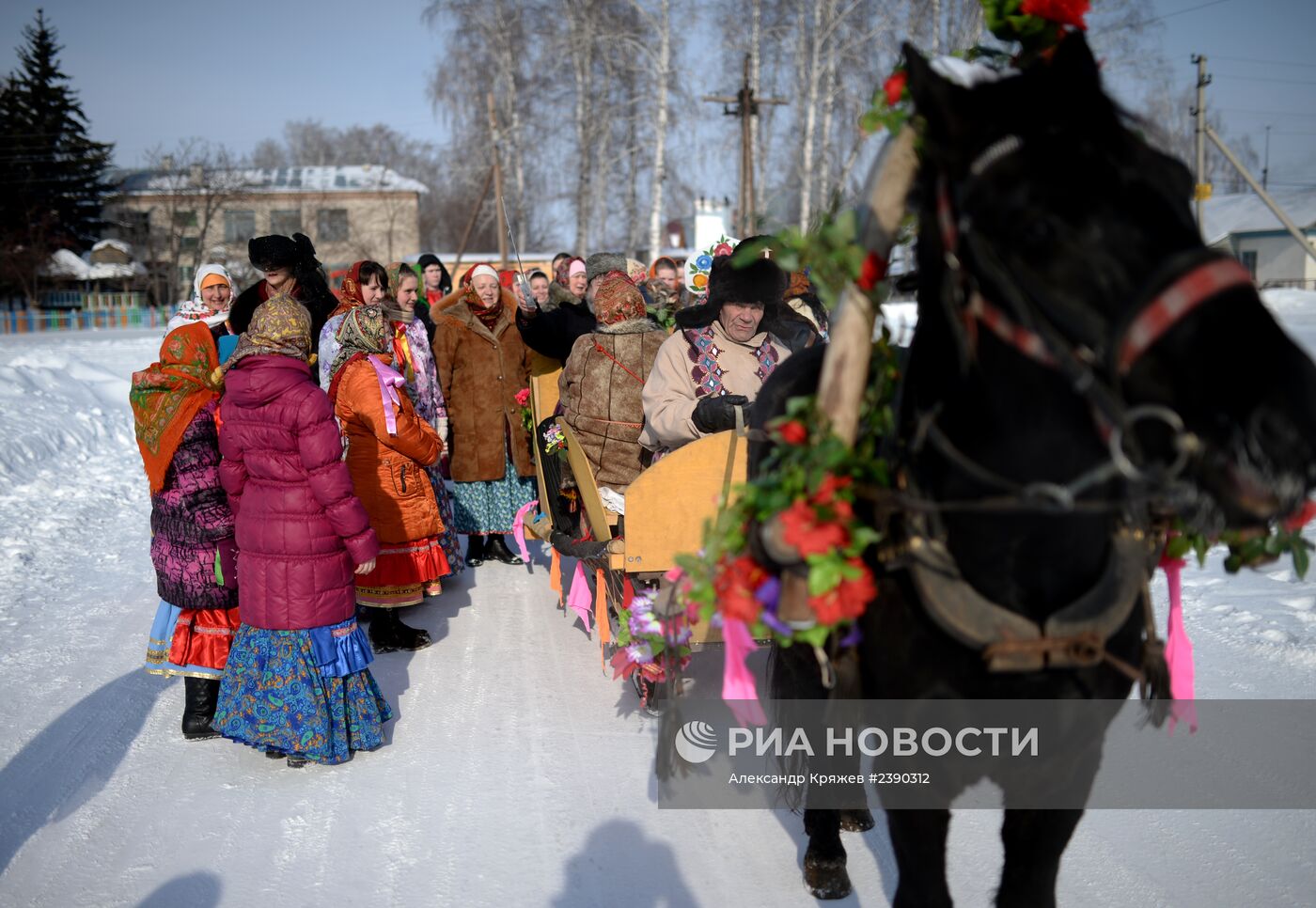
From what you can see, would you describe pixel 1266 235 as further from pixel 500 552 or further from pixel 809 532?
pixel 809 532

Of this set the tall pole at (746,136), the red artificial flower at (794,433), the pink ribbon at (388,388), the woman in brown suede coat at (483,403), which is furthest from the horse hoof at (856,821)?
the tall pole at (746,136)

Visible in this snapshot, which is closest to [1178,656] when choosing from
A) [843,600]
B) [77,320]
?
[843,600]

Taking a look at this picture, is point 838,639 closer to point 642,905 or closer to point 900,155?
point 900,155

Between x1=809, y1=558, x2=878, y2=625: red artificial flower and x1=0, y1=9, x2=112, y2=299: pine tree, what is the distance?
147 ft

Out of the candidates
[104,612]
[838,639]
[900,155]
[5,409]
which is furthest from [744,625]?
[5,409]

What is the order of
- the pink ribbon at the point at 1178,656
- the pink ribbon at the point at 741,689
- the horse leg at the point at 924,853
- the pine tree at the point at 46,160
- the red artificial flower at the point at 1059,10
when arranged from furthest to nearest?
the pine tree at the point at 46,160
the pink ribbon at the point at 1178,656
the pink ribbon at the point at 741,689
the horse leg at the point at 924,853
the red artificial flower at the point at 1059,10

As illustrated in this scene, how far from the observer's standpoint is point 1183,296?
1414 millimetres

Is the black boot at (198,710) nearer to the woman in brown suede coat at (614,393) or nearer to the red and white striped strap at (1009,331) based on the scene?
the woman in brown suede coat at (614,393)

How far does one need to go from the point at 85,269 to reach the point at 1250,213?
54.3 metres

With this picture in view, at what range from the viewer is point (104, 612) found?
605 centimetres

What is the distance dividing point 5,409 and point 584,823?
10.3m

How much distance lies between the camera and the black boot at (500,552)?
7777mm

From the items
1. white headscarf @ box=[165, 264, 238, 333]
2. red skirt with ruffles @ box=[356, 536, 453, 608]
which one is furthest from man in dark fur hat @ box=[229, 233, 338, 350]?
red skirt with ruffles @ box=[356, 536, 453, 608]

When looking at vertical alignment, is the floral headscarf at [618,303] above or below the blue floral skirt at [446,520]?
above
